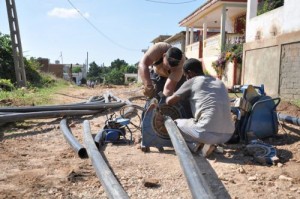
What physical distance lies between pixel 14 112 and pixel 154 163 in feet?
12.9

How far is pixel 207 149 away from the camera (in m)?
4.71

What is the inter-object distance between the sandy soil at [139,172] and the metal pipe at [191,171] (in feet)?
1.03

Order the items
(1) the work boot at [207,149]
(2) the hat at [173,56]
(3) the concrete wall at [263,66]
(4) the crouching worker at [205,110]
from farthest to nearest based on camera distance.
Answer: (3) the concrete wall at [263,66] < (2) the hat at [173,56] < (1) the work boot at [207,149] < (4) the crouching worker at [205,110]

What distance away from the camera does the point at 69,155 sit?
485 centimetres

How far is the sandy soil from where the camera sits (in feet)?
11.6

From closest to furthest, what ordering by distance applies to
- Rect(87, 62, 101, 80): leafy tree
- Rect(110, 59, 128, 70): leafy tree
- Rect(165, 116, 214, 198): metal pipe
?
Rect(165, 116, 214, 198): metal pipe
Rect(87, 62, 101, 80): leafy tree
Rect(110, 59, 128, 70): leafy tree

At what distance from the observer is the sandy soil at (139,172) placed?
3549mm

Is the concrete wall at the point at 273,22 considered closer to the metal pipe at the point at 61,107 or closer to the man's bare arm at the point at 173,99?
the metal pipe at the point at 61,107

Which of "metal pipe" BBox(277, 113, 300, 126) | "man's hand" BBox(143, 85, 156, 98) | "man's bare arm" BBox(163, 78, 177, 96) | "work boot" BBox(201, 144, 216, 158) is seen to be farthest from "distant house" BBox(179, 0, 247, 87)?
"work boot" BBox(201, 144, 216, 158)

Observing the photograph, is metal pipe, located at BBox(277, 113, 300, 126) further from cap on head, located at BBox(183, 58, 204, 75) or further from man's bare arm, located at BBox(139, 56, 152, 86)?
man's bare arm, located at BBox(139, 56, 152, 86)

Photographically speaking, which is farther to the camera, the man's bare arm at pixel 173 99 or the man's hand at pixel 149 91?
the man's hand at pixel 149 91

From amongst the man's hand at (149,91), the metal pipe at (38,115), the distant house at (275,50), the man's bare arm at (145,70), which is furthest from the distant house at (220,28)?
the man's hand at (149,91)

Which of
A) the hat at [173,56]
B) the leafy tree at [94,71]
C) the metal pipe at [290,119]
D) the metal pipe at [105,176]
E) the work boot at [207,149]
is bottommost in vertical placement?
the leafy tree at [94,71]

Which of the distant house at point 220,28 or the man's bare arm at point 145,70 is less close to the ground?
the distant house at point 220,28
